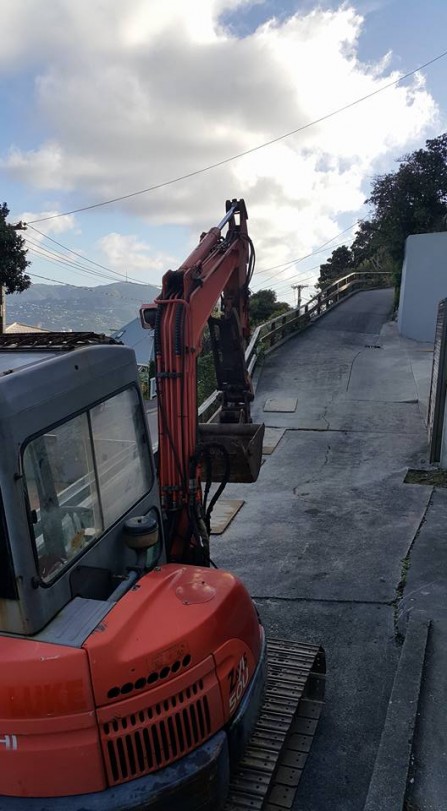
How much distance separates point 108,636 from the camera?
9.48ft

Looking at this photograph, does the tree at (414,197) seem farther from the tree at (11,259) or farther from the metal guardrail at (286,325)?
the tree at (11,259)

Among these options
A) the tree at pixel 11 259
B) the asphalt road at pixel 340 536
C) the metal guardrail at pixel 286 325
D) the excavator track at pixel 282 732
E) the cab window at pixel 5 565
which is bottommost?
the asphalt road at pixel 340 536

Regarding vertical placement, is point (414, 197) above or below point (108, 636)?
above

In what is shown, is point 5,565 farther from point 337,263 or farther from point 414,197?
point 337,263

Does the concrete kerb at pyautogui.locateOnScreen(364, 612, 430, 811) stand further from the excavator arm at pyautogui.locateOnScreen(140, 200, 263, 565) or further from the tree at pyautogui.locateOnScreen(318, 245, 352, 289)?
the tree at pyautogui.locateOnScreen(318, 245, 352, 289)

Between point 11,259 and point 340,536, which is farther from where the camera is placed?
point 11,259

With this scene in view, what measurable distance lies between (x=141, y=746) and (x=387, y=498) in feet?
23.1

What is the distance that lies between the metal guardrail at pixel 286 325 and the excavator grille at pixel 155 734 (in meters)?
9.46

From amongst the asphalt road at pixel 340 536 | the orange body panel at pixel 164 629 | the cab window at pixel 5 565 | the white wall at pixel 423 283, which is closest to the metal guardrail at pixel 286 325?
the asphalt road at pixel 340 536

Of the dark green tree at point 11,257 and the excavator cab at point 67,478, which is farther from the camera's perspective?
the dark green tree at point 11,257

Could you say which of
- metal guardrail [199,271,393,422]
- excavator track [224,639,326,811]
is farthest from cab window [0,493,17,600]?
metal guardrail [199,271,393,422]

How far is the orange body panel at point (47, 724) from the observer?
2.71 m

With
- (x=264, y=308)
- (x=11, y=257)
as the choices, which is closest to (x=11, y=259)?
(x=11, y=257)

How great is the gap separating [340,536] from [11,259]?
1860cm
